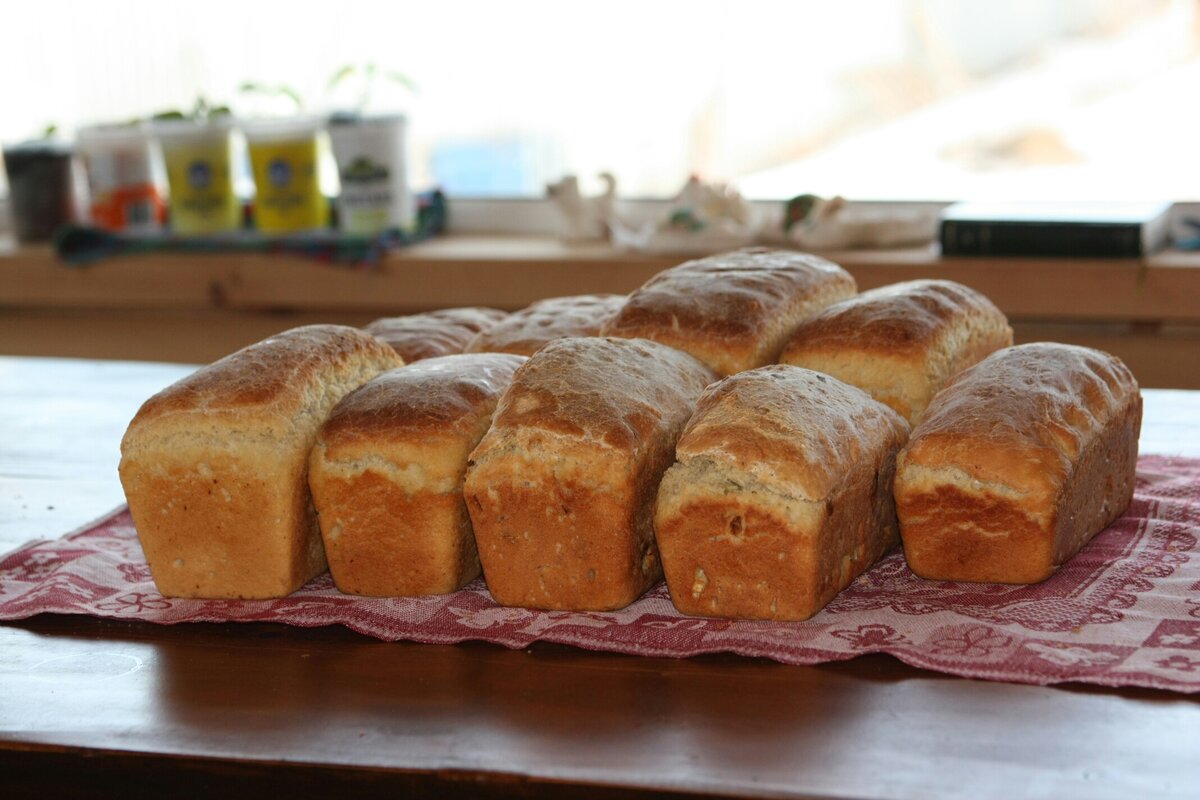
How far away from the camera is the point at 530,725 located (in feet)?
3.14

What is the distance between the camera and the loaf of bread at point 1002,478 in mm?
1182

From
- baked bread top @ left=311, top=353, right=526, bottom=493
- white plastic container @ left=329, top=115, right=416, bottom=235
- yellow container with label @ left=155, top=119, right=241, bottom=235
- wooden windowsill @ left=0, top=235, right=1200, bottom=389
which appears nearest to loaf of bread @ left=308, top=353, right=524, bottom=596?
baked bread top @ left=311, top=353, right=526, bottom=493

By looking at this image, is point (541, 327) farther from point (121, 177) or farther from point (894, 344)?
point (121, 177)

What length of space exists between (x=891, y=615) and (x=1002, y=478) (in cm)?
17

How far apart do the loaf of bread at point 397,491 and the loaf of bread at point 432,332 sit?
283 millimetres

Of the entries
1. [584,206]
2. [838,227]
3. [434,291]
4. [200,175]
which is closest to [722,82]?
[584,206]

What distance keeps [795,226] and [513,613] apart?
198 cm

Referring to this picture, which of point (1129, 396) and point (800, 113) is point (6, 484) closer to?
point (1129, 396)

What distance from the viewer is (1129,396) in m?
1.39

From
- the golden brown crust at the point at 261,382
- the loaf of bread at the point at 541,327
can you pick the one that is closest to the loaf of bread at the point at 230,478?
the golden brown crust at the point at 261,382

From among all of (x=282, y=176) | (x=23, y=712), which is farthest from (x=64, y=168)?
(x=23, y=712)

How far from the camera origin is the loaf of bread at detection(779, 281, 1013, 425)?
4.54 feet

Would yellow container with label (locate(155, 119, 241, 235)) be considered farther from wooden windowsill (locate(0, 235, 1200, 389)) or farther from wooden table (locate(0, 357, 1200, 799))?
wooden table (locate(0, 357, 1200, 799))

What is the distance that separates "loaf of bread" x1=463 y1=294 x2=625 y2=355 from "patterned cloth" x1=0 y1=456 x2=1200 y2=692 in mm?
368
